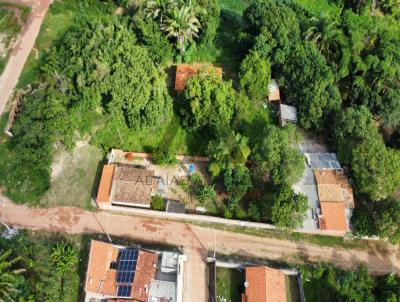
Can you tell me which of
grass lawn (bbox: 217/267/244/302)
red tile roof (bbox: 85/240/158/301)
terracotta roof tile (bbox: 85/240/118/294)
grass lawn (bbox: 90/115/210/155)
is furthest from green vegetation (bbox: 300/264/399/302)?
terracotta roof tile (bbox: 85/240/118/294)

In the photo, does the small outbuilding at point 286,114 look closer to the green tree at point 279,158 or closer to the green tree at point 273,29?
the green tree at point 273,29

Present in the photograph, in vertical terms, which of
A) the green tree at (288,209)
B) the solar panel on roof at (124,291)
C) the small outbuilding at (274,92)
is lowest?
the solar panel on roof at (124,291)

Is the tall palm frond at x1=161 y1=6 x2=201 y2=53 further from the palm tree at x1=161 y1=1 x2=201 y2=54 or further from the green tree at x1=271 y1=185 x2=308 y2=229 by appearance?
the green tree at x1=271 y1=185 x2=308 y2=229

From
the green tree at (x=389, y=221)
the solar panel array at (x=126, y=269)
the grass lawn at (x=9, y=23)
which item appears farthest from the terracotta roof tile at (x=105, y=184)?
the green tree at (x=389, y=221)

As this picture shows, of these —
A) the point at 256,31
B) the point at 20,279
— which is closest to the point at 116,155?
the point at 20,279

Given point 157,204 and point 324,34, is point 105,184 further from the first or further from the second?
point 324,34

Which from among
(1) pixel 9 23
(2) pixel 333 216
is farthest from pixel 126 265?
(1) pixel 9 23

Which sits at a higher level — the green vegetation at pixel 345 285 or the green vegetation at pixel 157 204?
the green vegetation at pixel 157 204
